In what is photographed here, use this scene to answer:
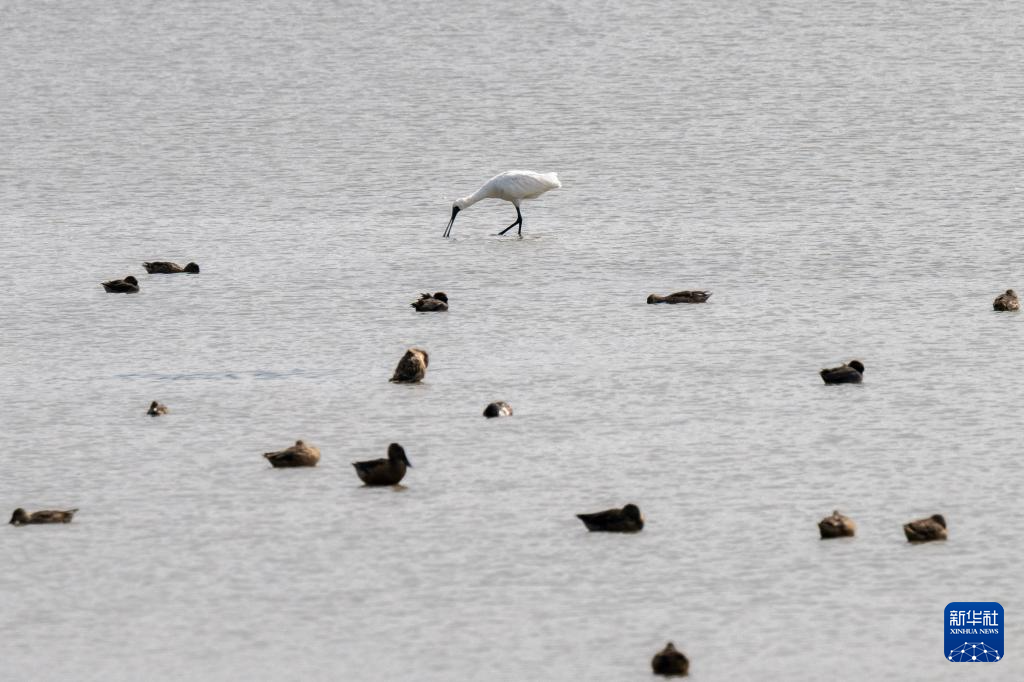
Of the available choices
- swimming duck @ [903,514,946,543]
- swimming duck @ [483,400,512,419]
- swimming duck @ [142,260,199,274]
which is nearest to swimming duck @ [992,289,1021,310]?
swimming duck @ [483,400,512,419]

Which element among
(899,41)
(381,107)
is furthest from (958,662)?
(899,41)

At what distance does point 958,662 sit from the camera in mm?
14125

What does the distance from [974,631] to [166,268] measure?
18799 mm

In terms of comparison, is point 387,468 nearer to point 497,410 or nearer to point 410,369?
point 497,410

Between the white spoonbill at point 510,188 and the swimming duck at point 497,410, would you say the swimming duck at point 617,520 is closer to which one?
the swimming duck at point 497,410

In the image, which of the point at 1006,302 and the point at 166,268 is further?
the point at 166,268

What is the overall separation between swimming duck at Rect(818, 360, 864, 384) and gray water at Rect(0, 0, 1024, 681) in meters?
0.26

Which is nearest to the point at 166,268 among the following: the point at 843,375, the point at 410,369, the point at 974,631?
the point at 410,369

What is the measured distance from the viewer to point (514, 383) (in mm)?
23172

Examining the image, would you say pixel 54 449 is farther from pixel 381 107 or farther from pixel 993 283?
pixel 381 107

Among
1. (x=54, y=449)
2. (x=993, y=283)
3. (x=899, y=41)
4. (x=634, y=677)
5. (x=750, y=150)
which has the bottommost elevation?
(x=634, y=677)

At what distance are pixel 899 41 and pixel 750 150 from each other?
18.0 m

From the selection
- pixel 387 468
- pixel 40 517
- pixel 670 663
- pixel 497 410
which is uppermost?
pixel 497 410

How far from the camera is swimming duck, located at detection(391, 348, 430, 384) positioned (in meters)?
23.1
